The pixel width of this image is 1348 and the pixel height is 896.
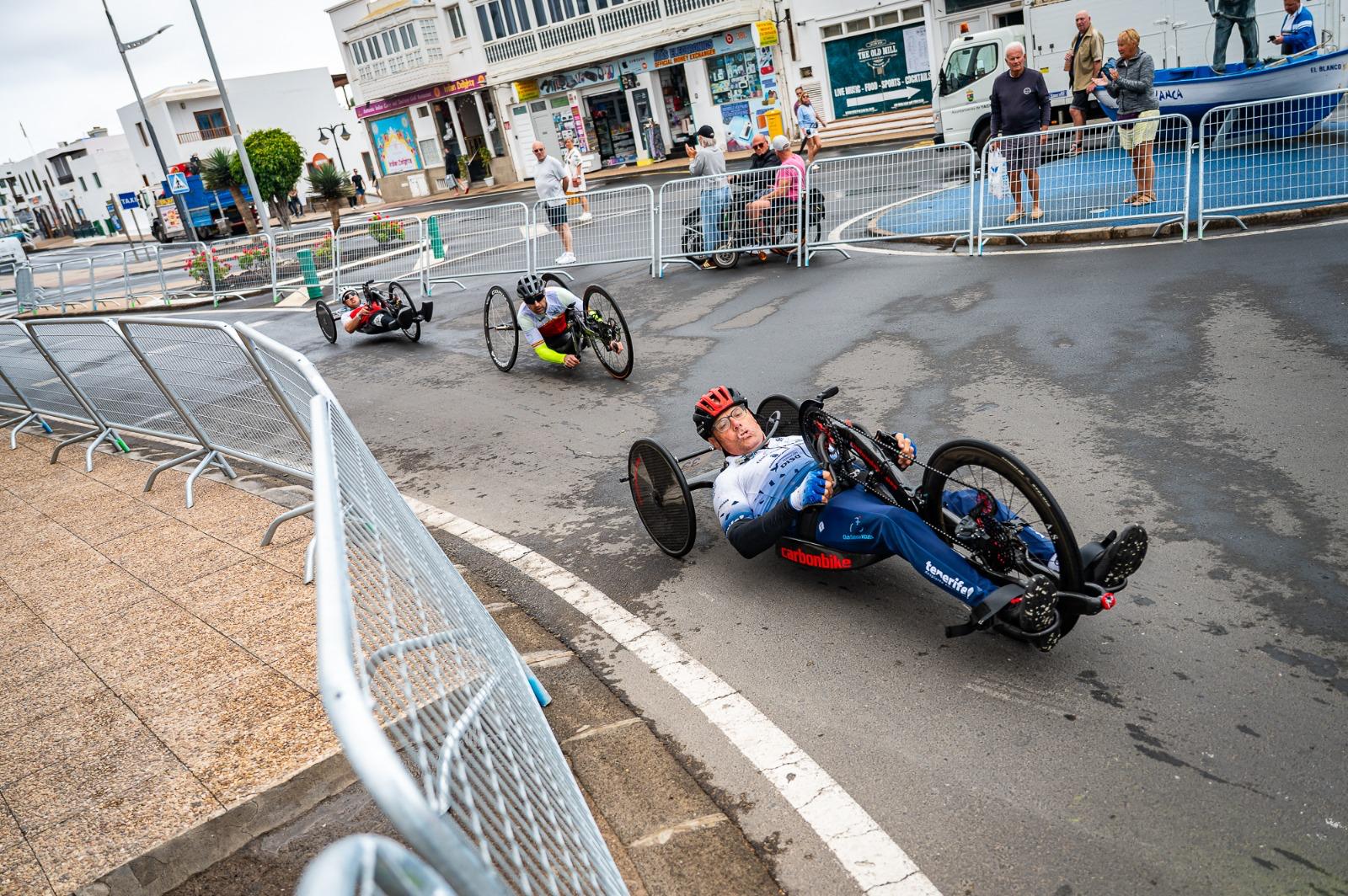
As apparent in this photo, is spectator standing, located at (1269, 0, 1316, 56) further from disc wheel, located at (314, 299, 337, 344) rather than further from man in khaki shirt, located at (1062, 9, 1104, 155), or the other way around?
disc wheel, located at (314, 299, 337, 344)

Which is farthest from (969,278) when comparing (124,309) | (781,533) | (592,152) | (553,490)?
(592,152)

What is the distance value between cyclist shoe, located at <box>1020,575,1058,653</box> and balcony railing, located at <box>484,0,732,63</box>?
34.3m

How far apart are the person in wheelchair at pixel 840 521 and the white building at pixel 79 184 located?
77722mm

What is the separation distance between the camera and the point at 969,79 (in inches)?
794

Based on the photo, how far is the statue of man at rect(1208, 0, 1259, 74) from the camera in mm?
15148

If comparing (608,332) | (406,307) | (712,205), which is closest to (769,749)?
(608,332)

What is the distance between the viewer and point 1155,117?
33.8 ft

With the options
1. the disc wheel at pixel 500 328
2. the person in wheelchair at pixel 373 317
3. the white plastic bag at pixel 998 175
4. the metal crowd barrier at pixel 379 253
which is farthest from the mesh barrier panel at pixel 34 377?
the white plastic bag at pixel 998 175

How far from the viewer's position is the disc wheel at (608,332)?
8.72 m

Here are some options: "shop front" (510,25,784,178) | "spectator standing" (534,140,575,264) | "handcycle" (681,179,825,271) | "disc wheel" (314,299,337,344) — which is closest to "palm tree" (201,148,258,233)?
"shop front" (510,25,784,178)

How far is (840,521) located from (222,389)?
444 cm

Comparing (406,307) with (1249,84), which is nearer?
(406,307)

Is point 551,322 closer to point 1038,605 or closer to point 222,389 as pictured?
point 222,389

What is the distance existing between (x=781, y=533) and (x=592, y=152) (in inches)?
1531
